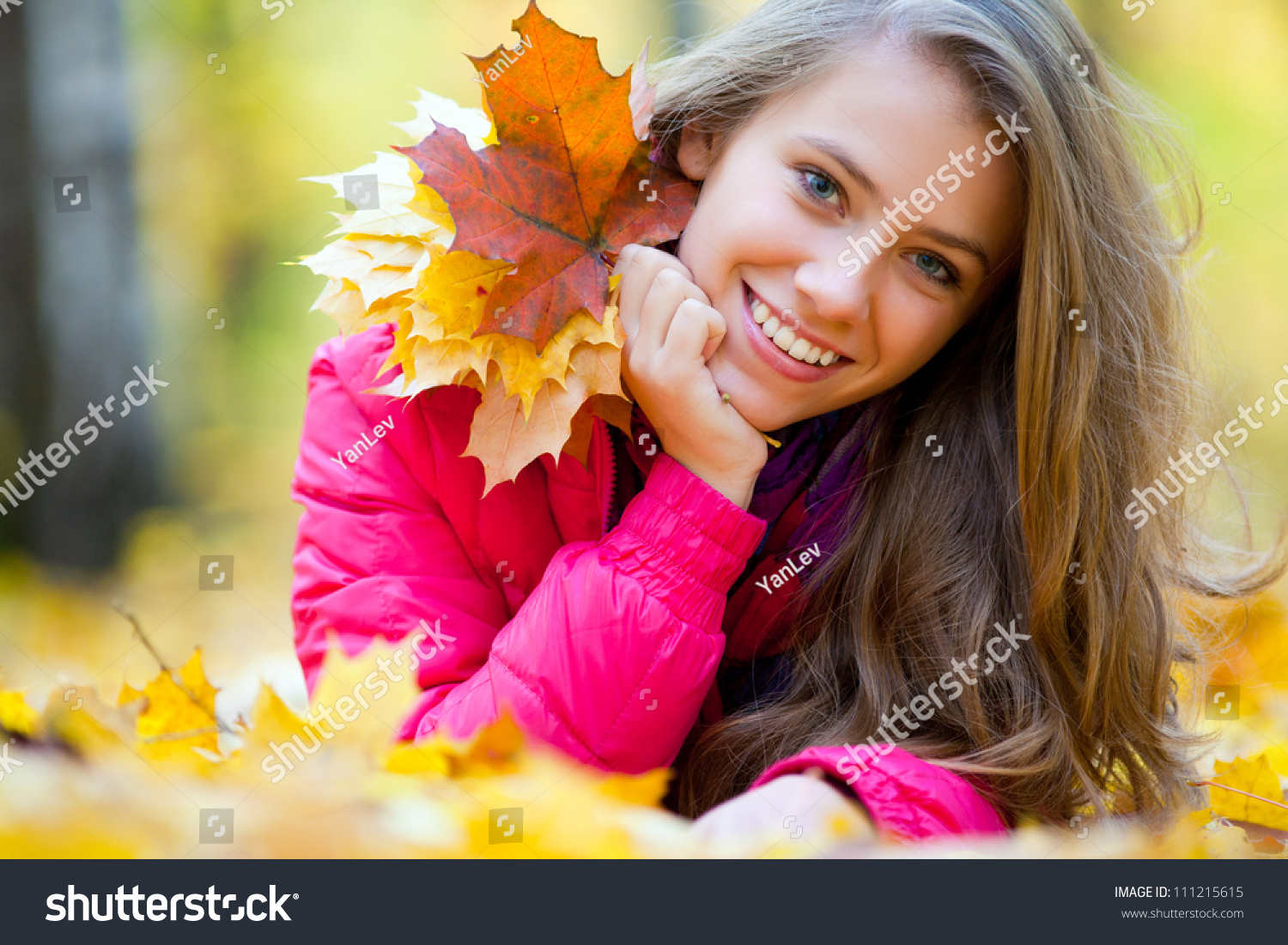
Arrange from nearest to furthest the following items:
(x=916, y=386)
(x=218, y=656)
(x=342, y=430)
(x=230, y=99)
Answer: (x=342, y=430) < (x=916, y=386) < (x=218, y=656) < (x=230, y=99)

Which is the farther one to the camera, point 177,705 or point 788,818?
point 177,705

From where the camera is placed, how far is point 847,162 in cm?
154

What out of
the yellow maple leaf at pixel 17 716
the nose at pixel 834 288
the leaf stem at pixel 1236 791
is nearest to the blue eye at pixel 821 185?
the nose at pixel 834 288

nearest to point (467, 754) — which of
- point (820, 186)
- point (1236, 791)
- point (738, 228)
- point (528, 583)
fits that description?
point (528, 583)

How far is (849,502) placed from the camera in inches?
74.2

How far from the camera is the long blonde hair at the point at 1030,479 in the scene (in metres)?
1.65

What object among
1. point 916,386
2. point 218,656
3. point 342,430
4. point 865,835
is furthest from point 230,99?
point 865,835

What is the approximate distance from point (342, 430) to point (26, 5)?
385cm

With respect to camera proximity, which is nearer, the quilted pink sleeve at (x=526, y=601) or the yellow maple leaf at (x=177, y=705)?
the quilted pink sleeve at (x=526, y=601)

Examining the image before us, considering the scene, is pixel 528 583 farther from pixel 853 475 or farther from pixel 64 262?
pixel 64 262

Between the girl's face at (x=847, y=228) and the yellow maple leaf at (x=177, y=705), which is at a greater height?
the girl's face at (x=847, y=228)

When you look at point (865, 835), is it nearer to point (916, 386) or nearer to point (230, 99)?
point (916, 386)

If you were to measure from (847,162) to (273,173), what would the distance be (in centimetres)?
479

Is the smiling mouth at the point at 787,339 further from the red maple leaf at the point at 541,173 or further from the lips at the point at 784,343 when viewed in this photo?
the red maple leaf at the point at 541,173
